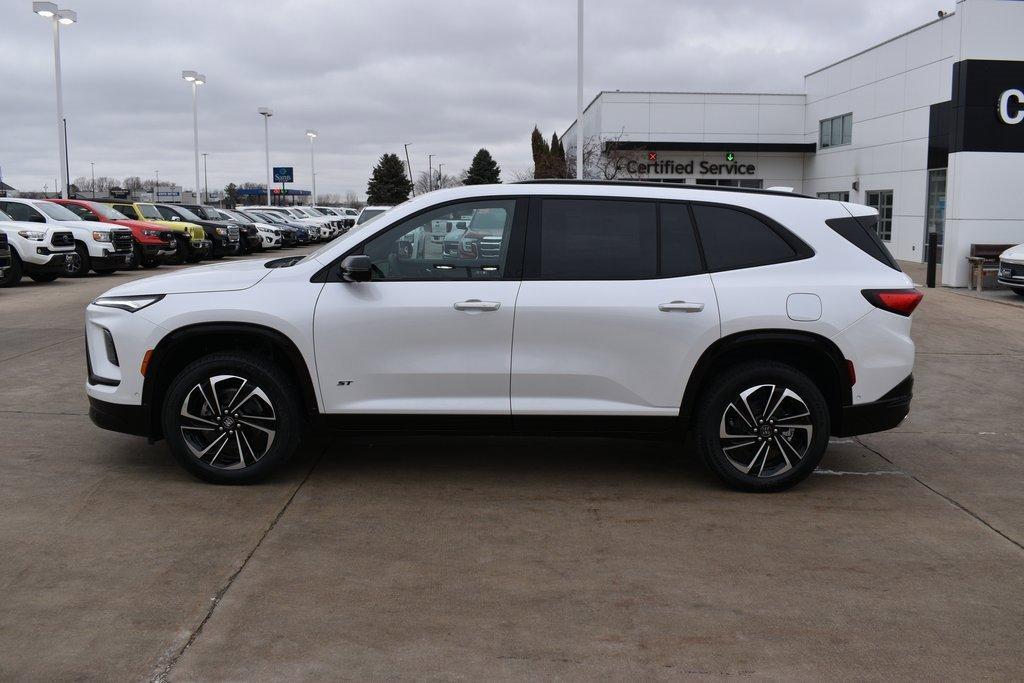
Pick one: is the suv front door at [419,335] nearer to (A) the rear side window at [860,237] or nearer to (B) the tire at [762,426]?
(B) the tire at [762,426]

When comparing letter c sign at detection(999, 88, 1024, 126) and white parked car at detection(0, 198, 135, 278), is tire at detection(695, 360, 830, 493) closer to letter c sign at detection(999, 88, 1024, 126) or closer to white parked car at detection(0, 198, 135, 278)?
letter c sign at detection(999, 88, 1024, 126)

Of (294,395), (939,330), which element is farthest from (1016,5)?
(294,395)

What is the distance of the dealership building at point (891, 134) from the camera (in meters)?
A: 19.7

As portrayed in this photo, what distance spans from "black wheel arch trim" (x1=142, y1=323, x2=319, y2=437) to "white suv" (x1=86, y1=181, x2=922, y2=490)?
12 mm

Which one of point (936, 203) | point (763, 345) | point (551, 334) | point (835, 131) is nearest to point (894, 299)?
point (763, 345)

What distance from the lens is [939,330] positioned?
13.2 m

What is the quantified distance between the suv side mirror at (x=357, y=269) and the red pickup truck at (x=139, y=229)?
20487mm

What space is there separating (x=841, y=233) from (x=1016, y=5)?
672 inches

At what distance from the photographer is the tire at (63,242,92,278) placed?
826 inches

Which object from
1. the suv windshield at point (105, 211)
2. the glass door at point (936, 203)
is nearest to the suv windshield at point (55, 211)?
the suv windshield at point (105, 211)

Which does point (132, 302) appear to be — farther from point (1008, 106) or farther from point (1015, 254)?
point (1008, 106)

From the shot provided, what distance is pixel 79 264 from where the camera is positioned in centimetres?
2136

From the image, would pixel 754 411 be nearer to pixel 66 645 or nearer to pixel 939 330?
pixel 66 645

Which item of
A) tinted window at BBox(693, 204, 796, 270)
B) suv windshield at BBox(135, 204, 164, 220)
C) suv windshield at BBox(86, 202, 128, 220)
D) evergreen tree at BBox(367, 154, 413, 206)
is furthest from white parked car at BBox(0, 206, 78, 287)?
evergreen tree at BBox(367, 154, 413, 206)
